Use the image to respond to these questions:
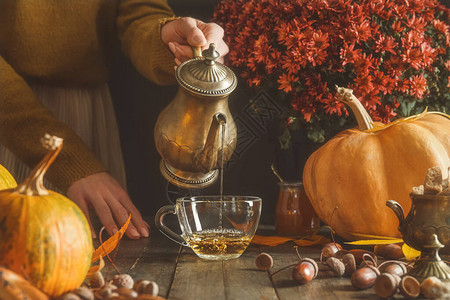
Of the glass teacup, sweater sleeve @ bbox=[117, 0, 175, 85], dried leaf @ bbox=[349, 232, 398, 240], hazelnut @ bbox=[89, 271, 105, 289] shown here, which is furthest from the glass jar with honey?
hazelnut @ bbox=[89, 271, 105, 289]

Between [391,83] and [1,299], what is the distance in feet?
2.97

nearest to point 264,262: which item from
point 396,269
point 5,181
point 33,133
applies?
point 396,269

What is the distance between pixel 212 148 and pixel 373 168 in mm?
328

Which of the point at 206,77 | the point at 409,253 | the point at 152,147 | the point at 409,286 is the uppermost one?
the point at 206,77

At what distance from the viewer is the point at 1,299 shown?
1.88 feet

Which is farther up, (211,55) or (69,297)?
(211,55)

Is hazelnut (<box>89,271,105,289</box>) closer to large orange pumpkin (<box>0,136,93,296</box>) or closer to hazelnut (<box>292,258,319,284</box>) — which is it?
large orange pumpkin (<box>0,136,93,296</box>)

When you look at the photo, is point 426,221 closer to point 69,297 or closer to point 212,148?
point 212,148

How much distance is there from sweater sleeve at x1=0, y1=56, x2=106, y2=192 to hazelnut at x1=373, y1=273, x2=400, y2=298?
2.76 feet

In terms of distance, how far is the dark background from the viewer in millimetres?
1603

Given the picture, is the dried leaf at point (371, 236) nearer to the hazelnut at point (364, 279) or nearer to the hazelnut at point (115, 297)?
the hazelnut at point (364, 279)

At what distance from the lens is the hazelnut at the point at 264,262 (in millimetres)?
849

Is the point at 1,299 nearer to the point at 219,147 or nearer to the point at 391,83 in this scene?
the point at 219,147

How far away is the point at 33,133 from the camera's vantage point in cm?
133
